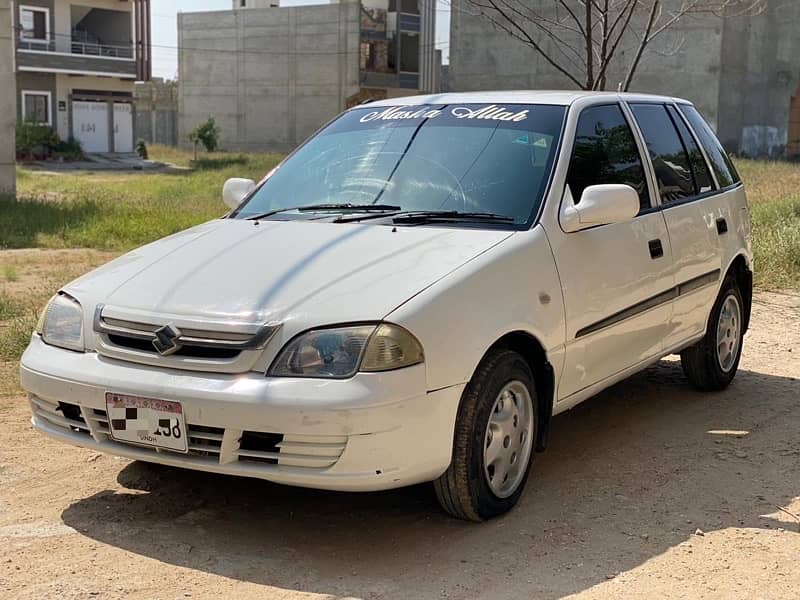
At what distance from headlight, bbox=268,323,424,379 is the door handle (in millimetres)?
2071

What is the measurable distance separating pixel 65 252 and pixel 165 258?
994 centimetres

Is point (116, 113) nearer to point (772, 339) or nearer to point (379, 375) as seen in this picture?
point (772, 339)

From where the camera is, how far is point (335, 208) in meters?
5.04

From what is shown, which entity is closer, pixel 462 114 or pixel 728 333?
pixel 462 114

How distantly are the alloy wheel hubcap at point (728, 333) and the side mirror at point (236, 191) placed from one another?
9.82ft

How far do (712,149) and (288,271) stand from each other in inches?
141

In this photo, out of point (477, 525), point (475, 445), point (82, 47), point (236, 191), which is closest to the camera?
point (475, 445)

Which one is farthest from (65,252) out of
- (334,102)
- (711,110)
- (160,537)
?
(334,102)

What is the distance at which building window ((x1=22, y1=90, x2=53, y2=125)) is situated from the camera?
154ft

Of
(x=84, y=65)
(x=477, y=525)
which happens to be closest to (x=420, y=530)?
(x=477, y=525)

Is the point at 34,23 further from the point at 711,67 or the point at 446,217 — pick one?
the point at 446,217

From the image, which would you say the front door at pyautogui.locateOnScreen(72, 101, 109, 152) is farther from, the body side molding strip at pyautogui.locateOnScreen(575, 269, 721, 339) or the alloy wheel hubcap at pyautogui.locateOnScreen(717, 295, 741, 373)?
the body side molding strip at pyautogui.locateOnScreen(575, 269, 721, 339)

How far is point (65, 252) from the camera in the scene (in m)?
13.9

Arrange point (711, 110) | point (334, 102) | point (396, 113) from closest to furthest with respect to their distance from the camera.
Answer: point (396, 113), point (711, 110), point (334, 102)
